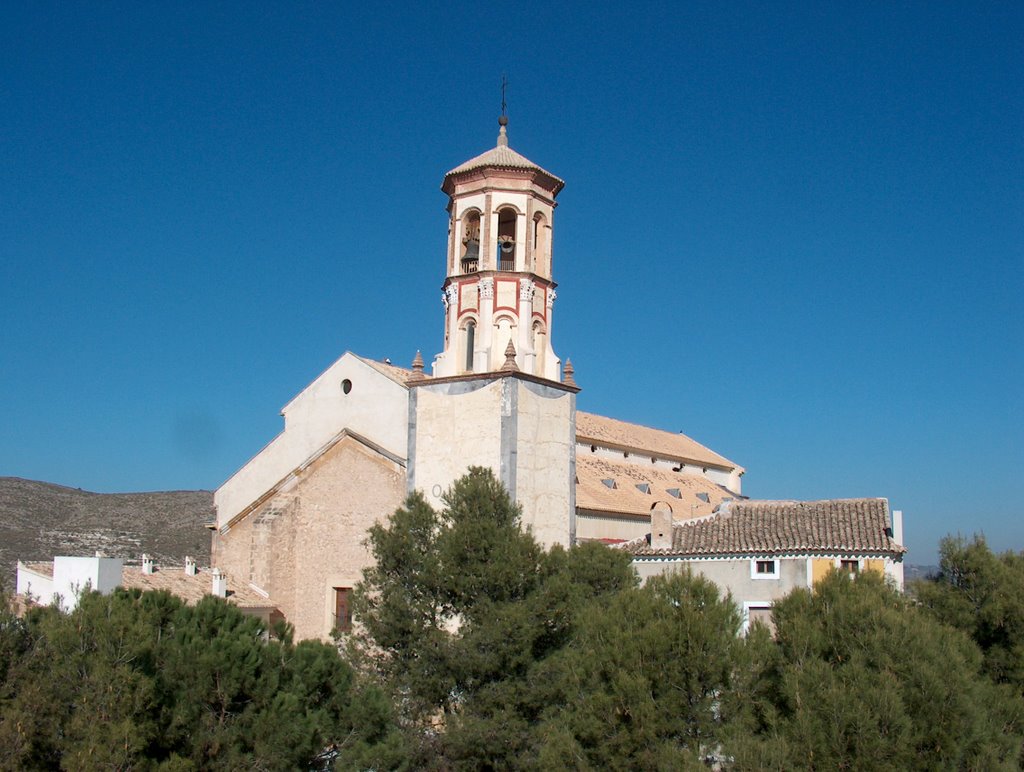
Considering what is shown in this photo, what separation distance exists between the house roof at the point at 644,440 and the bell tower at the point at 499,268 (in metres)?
8.07

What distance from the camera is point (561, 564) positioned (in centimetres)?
1728

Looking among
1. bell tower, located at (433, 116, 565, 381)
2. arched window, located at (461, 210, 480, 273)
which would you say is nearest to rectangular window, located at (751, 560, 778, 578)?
bell tower, located at (433, 116, 565, 381)

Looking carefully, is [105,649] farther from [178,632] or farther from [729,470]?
[729,470]

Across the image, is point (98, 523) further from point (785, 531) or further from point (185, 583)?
point (785, 531)

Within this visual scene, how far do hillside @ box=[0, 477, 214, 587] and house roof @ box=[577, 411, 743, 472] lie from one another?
57.7 ft

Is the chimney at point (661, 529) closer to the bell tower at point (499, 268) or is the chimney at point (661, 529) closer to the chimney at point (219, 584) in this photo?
the bell tower at point (499, 268)

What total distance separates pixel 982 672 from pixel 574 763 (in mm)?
7349

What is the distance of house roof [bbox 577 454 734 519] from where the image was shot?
2740 cm

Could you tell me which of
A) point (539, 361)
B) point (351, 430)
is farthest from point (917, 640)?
point (351, 430)

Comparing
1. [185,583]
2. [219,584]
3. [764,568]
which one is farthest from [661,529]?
[185,583]

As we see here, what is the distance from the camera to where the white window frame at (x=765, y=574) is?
2211cm

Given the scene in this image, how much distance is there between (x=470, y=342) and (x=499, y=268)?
188 centimetres

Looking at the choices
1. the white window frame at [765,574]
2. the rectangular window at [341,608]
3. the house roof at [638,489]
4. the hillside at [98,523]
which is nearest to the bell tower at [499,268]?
the house roof at [638,489]

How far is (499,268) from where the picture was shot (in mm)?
24531
